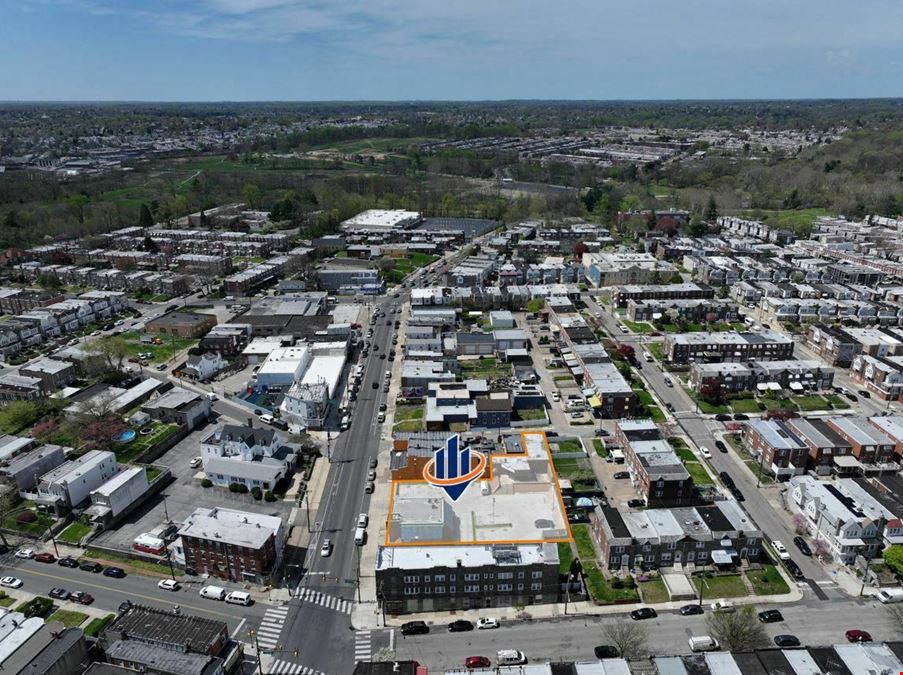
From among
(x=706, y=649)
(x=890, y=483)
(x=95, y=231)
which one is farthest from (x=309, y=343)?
(x=95, y=231)

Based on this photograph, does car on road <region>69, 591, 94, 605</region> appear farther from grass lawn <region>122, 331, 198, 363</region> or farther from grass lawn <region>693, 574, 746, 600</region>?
grass lawn <region>122, 331, 198, 363</region>

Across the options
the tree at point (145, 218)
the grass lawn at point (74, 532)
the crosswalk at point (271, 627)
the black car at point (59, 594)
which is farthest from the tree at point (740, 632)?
the tree at point (145, 218)

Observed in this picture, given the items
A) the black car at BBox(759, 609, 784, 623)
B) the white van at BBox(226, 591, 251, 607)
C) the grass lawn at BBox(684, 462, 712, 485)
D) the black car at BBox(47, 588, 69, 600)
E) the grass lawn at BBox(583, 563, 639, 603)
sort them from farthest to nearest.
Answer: the grass lawn at BBox(684, 462, 712, 485) < the black car at BBox(47, 588, 69, 600) < the grass lawn at BBox(583, 563, 639, 603) < the white van at BBox(226, 591, 251, 607) < the black car at BBox(759, 609, 784, 623)

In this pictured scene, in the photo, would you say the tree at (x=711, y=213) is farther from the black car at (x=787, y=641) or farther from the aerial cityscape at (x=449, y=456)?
the black car at (x=787, y=641)

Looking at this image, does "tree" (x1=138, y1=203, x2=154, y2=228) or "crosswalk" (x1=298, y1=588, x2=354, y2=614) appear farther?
"tree" (x1=138, y1=203, x2=154, y2=228)

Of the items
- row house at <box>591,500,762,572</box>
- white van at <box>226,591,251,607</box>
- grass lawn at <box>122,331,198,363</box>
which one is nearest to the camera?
white van at <box>226,591,251,607</box>

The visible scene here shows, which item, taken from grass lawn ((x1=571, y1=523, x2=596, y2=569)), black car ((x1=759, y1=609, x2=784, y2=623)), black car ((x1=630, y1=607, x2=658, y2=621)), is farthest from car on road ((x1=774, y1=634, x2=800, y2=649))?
grass lawn ((x1=571, y1=523, x2=596, y2=569))
